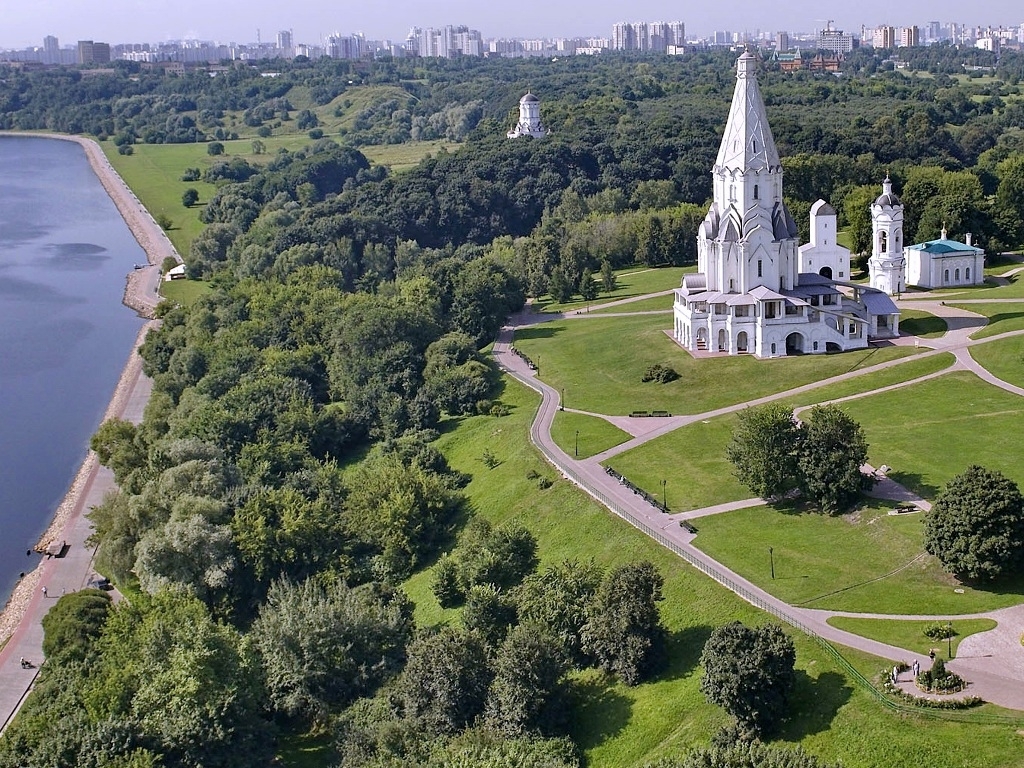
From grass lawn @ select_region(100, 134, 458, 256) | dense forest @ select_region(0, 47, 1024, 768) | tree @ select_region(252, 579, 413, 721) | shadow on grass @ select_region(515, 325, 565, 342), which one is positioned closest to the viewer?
dense forest @ select_region(0, 47, 1024, 768)

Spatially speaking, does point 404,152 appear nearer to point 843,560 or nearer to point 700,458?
point 700,458

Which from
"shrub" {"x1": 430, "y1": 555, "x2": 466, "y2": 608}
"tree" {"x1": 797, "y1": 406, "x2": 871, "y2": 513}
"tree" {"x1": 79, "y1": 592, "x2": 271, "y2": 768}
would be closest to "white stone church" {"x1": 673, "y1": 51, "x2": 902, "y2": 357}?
"tree" {"x1": 797, "y1": 406, "x2": 871, "y2": 513}

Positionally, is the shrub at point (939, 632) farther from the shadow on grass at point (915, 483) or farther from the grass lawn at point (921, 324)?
the grass lawn at point (921, 324)

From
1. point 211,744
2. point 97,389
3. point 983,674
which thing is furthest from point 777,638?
point 97,389

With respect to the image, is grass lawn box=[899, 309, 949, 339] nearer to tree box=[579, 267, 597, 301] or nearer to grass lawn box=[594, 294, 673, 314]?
grass lawn box=[594, 294, 673, 314]

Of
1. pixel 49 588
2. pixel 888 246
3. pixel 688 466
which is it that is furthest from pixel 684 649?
pixel 888 246

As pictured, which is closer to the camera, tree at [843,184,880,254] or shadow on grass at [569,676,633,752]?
shadow on grass at [569,676,633,752]

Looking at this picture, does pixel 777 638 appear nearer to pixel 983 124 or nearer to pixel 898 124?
pixel 898 124
